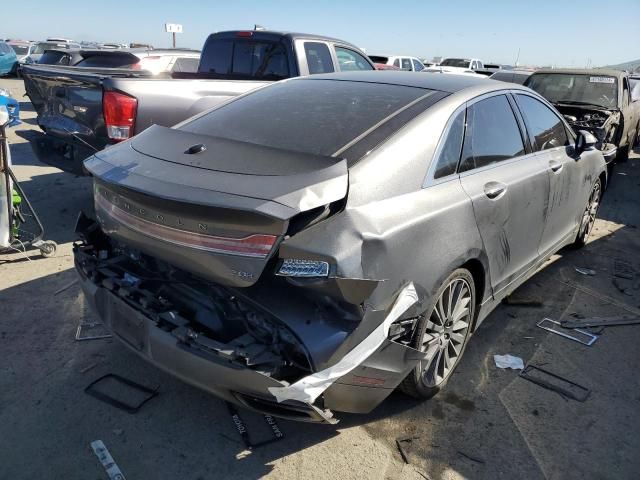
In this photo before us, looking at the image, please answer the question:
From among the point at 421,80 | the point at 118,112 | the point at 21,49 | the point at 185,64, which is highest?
the point at 421,80

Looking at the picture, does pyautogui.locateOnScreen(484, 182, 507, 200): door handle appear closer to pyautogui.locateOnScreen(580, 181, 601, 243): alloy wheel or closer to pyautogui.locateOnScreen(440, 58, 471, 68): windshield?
pyautogui.locateOnScreen(580, 181, 601, 243): alloy wheel

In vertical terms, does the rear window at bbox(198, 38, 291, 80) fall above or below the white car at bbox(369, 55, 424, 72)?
above

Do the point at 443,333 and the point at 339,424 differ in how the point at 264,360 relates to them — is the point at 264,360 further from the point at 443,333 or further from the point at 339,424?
the point at 443,333

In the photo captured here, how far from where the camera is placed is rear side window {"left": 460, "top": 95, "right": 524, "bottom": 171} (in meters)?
2.97

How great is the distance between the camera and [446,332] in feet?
9.48

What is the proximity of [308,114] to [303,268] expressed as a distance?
3.99ft

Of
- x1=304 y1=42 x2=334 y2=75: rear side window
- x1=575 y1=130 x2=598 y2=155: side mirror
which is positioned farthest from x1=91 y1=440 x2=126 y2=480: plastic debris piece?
x1=304 y1=42 x2=334 y2=75: rear side window

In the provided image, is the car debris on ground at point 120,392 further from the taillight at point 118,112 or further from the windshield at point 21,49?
the windshield at point 21,49

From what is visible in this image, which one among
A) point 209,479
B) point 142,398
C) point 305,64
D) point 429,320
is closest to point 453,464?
point 429,320

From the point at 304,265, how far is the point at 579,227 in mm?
4026

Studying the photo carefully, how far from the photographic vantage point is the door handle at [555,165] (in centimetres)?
382

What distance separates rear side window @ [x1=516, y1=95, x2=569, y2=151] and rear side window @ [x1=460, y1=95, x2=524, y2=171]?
249mm

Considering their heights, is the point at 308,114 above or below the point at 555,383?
Result: above

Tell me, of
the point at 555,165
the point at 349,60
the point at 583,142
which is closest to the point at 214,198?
the point at 555,165
